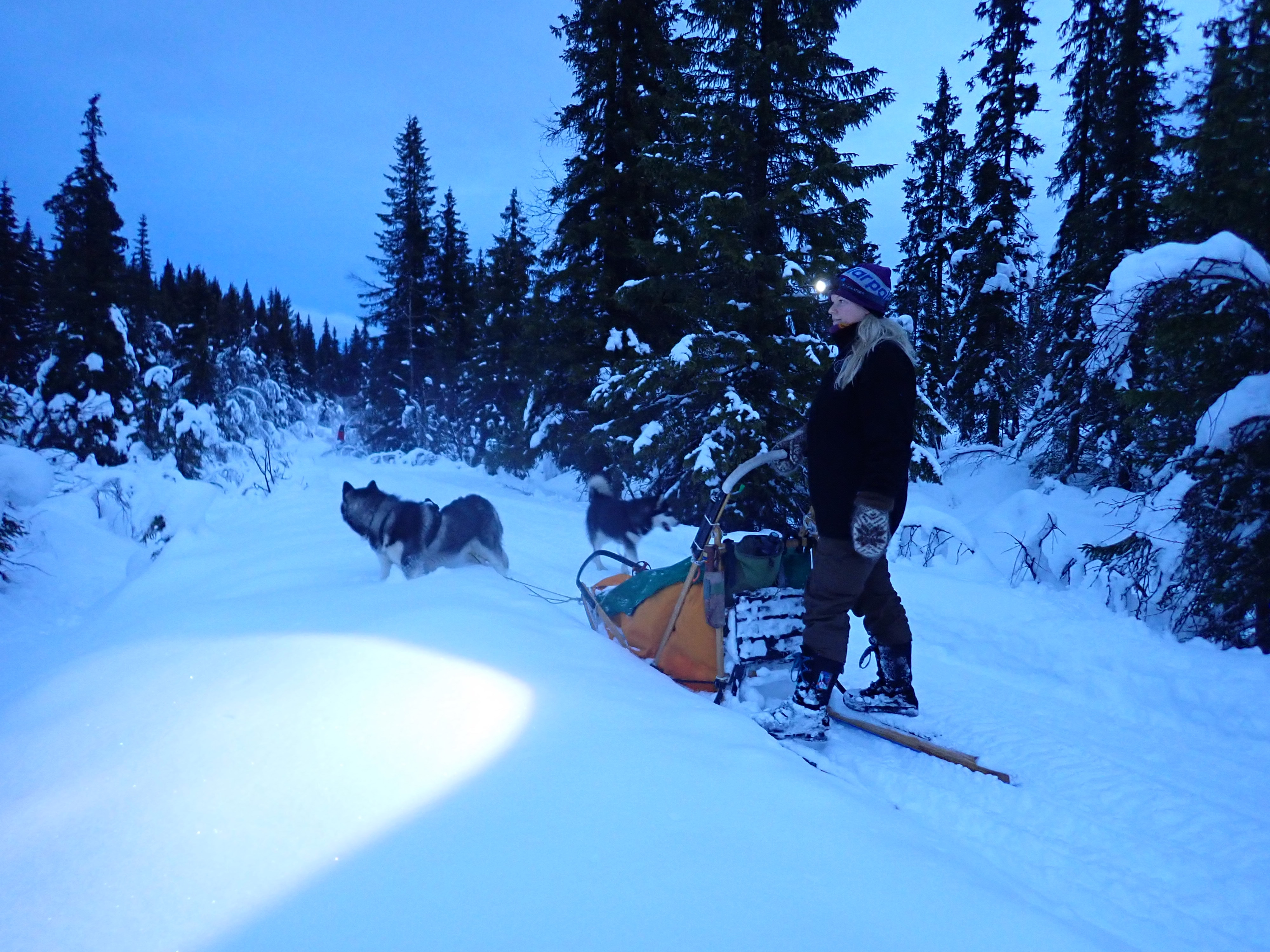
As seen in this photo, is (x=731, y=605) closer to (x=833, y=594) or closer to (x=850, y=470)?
(x=833, y=594)

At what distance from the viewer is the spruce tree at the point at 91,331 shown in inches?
685

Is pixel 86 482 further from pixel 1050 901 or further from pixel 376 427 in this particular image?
pixel 376 427

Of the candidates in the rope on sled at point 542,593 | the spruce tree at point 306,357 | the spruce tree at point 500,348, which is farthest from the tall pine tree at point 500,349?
the spruce tree at point 306,357

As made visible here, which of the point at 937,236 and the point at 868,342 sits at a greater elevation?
the point at 937,236

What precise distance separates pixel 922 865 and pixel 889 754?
136cm

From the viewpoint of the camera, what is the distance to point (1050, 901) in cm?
195

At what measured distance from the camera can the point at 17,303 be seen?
1989cm

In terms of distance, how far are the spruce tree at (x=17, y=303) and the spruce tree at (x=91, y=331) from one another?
3.43 feet

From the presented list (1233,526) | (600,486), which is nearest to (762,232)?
(600,486)

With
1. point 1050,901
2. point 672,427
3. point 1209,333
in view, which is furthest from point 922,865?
point 672,427

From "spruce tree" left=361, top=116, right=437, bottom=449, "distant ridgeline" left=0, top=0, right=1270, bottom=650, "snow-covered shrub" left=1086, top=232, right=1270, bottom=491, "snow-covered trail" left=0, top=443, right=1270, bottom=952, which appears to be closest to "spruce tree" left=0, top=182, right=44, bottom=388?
"distant ridgeline" left=0, top=0, right=1270, bottom=650

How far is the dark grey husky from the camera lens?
19.4 feet

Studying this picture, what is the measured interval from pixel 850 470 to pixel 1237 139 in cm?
452

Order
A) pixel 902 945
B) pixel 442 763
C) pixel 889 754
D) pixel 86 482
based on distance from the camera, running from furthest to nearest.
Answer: pixel 86 482
pixel 889 754
pixel 442 763
pixel 902 945
